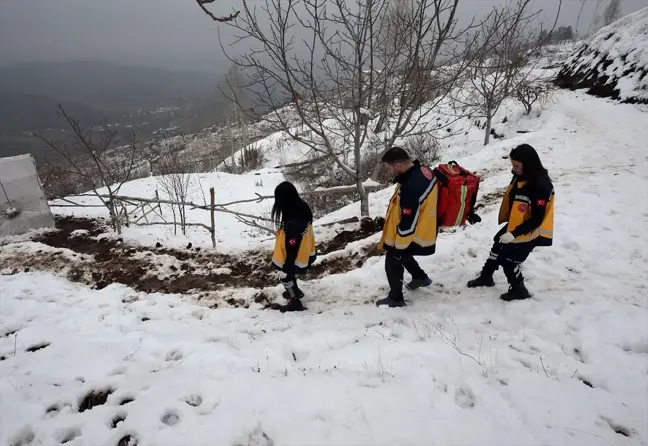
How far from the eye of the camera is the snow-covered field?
7.39ft

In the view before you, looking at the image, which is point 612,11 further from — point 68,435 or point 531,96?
point 68,435

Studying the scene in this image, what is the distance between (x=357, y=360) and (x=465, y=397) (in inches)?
37.7

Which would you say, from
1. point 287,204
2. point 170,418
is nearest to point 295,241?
point 287,204

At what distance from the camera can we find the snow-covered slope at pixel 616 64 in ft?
52.1

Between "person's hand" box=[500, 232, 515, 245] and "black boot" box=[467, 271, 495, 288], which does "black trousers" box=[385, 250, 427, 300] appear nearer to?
"black boot" box=[467, 271, 495, 288]

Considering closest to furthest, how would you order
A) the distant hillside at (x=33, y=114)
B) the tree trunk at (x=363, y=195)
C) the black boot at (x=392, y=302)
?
the black boot at (x=392, y=302)
the tree trunk at (x=363, y=195)
the distant hillside at (x=33, y=114)

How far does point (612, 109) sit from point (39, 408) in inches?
846

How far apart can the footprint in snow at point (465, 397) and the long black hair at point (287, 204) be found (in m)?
2.35

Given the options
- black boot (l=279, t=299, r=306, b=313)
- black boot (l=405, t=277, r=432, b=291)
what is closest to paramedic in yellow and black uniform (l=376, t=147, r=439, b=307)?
black boot (l=405, t=277, r=432, b=291)

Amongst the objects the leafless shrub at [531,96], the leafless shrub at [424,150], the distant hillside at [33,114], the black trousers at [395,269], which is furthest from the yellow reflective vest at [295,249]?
the distant hillside at [33,114]

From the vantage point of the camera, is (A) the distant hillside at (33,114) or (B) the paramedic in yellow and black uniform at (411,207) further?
(A) the distant hillside at (33,114)

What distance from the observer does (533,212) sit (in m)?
3.21

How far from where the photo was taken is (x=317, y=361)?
312 centimetres

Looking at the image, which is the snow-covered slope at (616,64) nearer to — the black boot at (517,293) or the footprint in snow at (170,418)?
the black boot at (517,293)
